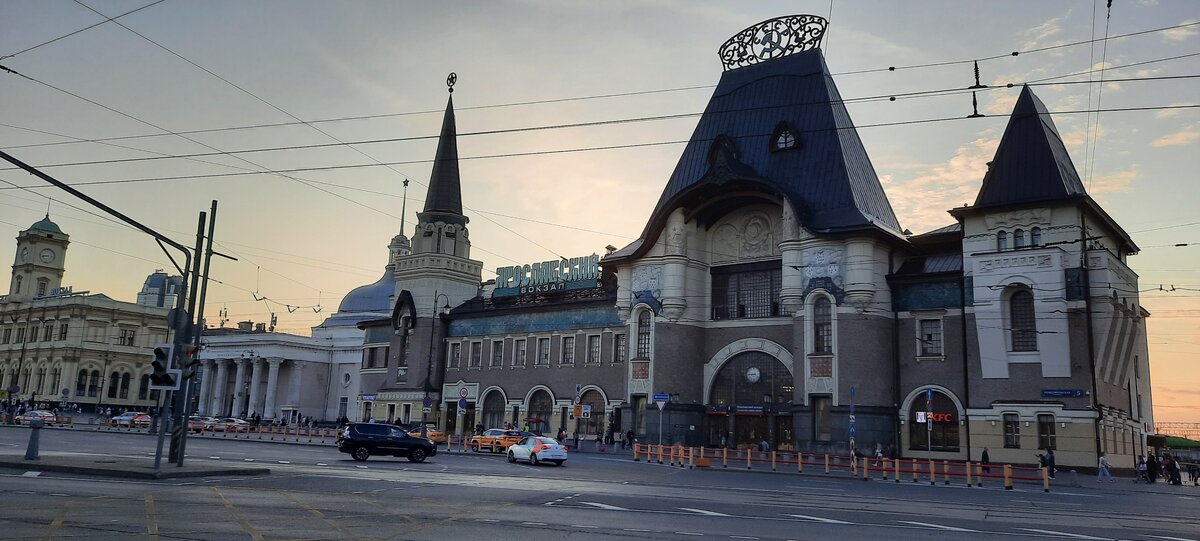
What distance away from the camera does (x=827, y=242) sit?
142 feet

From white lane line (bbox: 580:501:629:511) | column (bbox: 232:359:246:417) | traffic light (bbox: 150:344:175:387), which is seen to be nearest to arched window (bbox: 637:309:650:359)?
traffic light (bbox: 150:344:175:387)

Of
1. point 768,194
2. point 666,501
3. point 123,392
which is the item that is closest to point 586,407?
point 768,194

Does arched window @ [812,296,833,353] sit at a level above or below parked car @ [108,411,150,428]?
above

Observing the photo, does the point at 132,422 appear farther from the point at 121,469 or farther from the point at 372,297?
the point at 121,469

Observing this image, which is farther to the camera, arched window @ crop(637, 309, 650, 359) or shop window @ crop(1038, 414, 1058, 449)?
arched window @ crop(637, 309, 650, 359)

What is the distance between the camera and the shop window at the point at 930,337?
136 ft

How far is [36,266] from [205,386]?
33.2 metres

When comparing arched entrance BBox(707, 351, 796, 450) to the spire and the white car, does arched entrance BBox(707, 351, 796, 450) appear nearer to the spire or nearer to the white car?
the white car

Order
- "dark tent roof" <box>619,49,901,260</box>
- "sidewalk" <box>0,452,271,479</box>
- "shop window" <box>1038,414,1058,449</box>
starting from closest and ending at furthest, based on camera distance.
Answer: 1. "sidewalk" <box>0,452,271,479</box>
2. "shop window" <box>1038,414,1058,449</box>
3. "dark tent roof" <box>619,49,901,260</box>

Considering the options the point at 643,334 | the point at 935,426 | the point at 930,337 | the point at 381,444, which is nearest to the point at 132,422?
the point at 643,334

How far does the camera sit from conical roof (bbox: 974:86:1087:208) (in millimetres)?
39062

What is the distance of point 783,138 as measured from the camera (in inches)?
1892

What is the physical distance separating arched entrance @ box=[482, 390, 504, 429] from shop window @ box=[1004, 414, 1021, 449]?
3302cm

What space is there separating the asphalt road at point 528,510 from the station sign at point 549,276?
31.5 m
